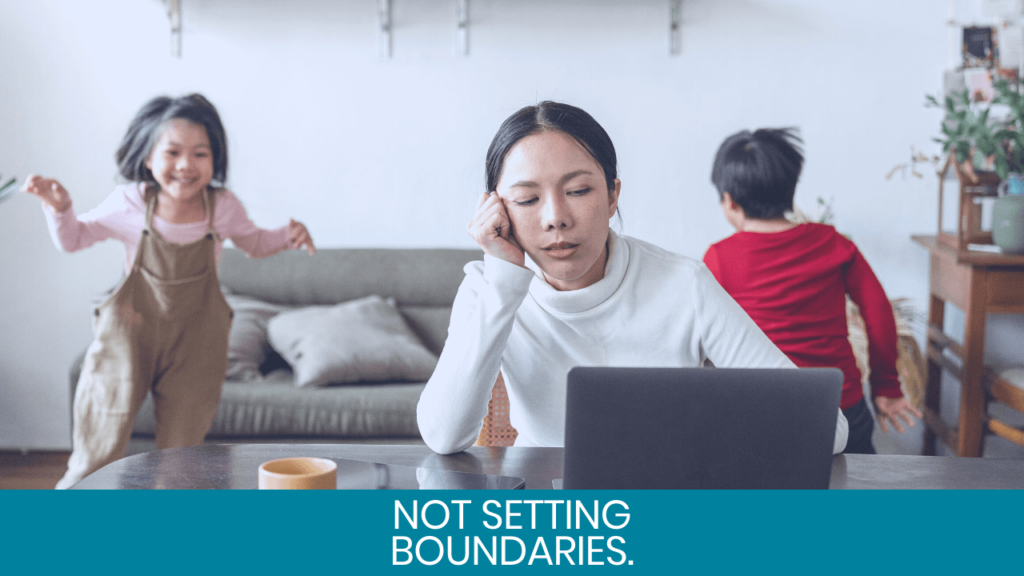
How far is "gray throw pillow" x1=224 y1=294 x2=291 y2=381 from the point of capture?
254 cm

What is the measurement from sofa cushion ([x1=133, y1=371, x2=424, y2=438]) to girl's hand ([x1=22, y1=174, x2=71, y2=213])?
0.76m

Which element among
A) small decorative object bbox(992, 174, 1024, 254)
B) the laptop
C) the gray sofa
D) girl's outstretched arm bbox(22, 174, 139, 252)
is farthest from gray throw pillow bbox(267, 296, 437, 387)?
the laptop

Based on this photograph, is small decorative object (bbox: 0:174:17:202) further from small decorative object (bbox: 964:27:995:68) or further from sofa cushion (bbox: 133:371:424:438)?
small decorative object (bbox: 964:27:995:68)

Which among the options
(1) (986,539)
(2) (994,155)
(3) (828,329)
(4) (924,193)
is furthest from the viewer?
(4) (924,193)

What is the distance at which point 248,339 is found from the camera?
2621 millimetres

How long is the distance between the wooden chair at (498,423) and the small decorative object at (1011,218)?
184 cm

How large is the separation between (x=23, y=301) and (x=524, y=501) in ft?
9.76

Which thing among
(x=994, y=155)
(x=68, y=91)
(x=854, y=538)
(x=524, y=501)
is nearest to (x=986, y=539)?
(x=854, y=538)

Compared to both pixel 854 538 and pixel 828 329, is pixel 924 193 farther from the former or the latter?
pixel 854 538

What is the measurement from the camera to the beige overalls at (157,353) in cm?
193

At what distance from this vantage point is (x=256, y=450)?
3.45 feet

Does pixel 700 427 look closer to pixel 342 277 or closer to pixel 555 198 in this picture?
pixel 555 198

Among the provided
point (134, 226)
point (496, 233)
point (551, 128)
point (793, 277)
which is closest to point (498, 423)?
point (496, 233)

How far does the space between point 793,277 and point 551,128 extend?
80 cm
